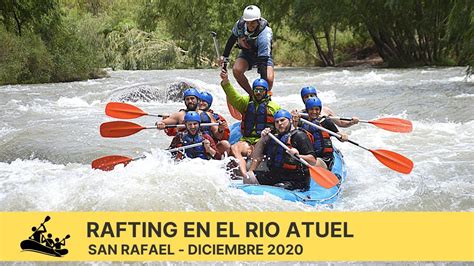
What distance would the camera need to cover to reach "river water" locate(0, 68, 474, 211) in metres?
4.66

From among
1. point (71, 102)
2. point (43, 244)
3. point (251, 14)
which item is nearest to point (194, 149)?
point (251, 14)

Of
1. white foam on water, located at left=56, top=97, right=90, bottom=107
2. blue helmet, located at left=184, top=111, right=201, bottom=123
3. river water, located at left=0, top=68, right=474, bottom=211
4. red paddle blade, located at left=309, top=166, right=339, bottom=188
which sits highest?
blue helmet, located at left=184, top=111, right=201, bottom=123

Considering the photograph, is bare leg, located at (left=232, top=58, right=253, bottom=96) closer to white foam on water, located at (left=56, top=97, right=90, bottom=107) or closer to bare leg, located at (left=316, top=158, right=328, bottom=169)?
bare leg, located at (left=316, top=158, right=328, bottom=169)

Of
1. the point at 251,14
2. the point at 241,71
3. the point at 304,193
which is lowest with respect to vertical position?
Answer: the point at 304,193

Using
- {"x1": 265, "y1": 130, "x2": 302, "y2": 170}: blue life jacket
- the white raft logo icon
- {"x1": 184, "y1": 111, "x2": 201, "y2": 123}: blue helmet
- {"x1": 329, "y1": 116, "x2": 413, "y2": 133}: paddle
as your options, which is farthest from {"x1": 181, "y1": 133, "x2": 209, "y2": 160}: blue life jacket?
the white raft logo icon

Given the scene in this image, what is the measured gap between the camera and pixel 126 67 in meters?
25.5

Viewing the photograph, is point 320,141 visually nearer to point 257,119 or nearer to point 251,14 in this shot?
point 257,119

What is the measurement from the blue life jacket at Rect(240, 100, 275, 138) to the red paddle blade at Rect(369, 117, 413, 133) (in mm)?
1153

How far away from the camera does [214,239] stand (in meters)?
3.57

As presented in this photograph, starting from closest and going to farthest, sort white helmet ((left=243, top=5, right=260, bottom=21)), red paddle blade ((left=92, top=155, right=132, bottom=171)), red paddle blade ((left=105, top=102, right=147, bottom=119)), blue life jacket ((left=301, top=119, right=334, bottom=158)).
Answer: red paddle blade ((left=92, top=155, right=132, bottom=171)), blue life jacket ((left=301, top=119, right=334, bottom=158)), white helmet ((left=243, top=5, right=260, bottom=21)), red paddle blade ((left=105, top=102, right=147, bottom=119))

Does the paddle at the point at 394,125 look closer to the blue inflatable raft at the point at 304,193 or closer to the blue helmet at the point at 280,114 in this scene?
the blue inflatable raft at the point at 304,193

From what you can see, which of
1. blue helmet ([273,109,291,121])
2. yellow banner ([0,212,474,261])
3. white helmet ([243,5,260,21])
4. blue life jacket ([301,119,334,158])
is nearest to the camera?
yellow banner ([0,212,474,261])

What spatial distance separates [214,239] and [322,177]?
1.53 metres

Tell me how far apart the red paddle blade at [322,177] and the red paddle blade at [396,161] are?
2.78 feet
